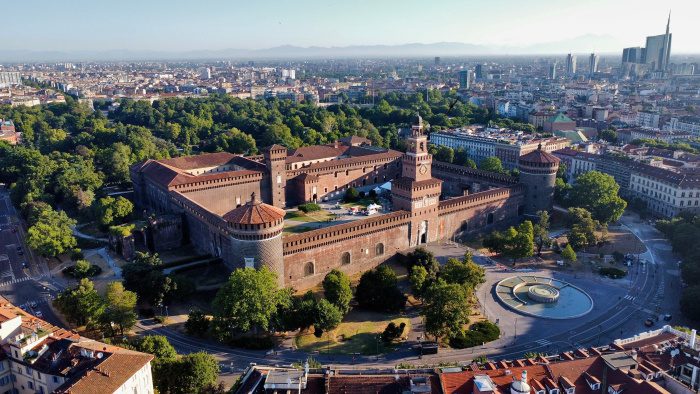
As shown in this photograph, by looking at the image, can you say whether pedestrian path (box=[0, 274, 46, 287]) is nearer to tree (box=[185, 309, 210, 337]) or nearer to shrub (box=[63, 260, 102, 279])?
shrub (box=[63, 260, 102, 279])

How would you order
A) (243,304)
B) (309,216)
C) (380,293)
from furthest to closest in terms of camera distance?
(309,216) < (380,293) < (243,304)

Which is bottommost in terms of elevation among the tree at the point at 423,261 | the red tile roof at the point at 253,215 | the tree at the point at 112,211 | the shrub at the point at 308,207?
the shrub at the point at 308,207

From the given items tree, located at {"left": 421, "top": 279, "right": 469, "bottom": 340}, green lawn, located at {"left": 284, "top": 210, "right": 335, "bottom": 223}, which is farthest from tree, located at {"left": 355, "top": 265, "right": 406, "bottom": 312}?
green lawn, located at {"left": 284, "top": 210, "right": 335, "bottom": 223}

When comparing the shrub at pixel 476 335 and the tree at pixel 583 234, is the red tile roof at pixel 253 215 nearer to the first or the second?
the shrub at pixel 476 335

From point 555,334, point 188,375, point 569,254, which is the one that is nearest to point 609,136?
point 569,254

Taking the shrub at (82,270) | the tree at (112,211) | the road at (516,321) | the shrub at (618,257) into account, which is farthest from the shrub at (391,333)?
the tree at (112,211)

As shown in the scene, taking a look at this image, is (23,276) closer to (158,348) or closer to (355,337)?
(158,348)

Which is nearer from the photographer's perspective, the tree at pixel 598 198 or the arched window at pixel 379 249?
the arched window at pixel 379 249
